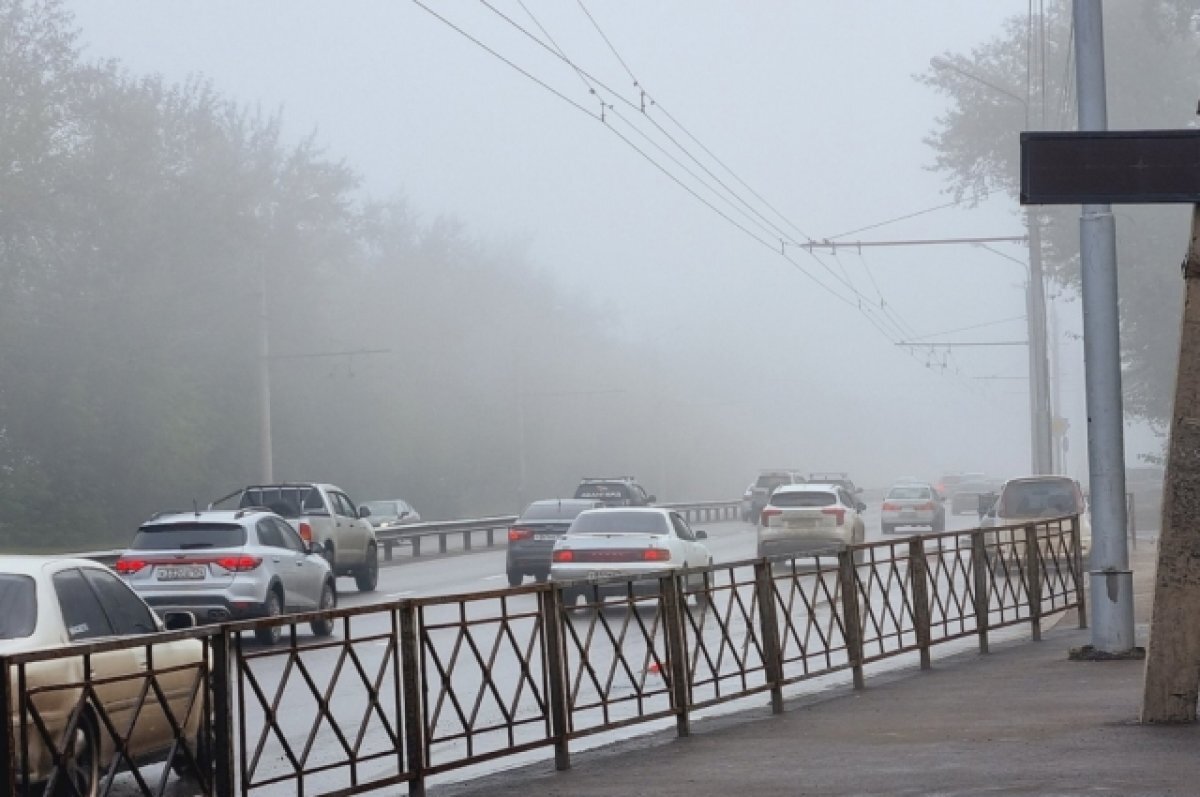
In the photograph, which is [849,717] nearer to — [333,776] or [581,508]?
[333,776]

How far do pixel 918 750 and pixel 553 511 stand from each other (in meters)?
22.8

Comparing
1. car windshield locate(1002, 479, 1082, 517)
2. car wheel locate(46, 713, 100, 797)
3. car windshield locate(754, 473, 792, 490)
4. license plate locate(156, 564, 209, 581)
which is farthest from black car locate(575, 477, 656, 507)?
car wheel locate(46, 713, 100, 797)

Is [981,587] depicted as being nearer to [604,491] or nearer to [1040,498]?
[1040,498]

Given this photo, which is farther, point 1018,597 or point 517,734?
point 1018,597

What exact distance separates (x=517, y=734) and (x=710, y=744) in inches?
58.4

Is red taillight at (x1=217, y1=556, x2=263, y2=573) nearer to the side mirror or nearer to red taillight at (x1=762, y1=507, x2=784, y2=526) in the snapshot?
the side mirror

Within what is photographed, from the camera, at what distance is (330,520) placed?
32812 mm

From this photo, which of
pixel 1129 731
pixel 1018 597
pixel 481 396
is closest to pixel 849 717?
pixel 1129 731

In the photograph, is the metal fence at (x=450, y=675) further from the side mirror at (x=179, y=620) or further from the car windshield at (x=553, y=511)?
the car windshield at (x=553, y=511)

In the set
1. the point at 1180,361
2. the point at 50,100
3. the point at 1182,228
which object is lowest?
the point at 1180,361

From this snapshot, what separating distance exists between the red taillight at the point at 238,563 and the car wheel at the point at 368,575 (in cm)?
1087

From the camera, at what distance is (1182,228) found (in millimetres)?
58781

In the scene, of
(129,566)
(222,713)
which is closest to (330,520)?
(129,566)

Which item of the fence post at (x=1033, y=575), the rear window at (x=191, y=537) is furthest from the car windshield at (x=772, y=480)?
the fence post at (x=1033, y=575)
